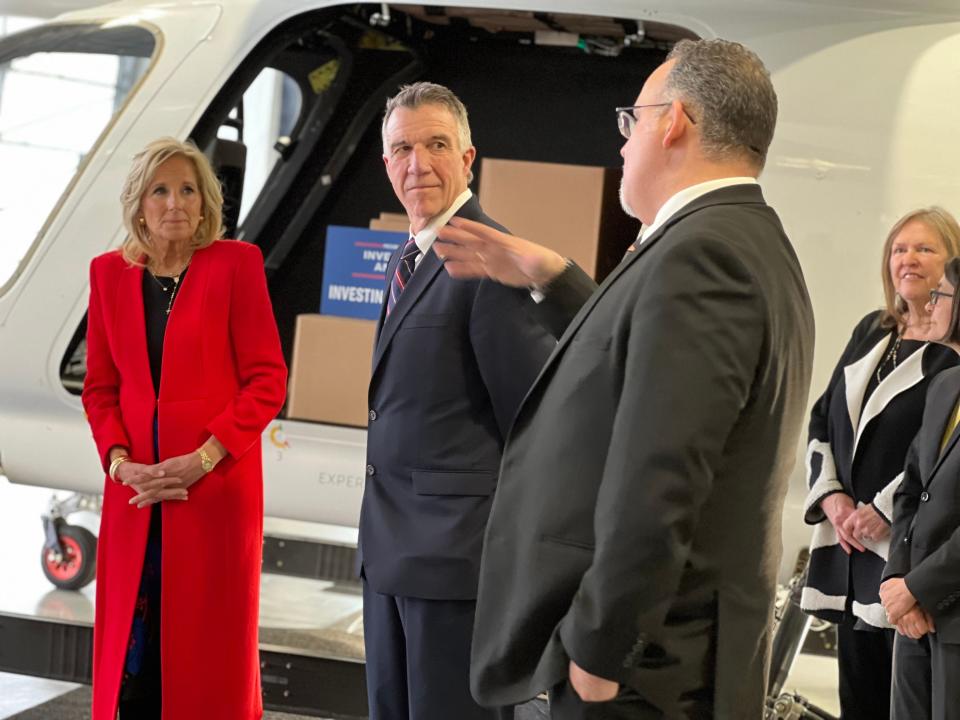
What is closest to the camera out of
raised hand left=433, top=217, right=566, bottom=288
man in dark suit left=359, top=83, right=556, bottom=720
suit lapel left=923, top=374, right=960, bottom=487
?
raised hand left=433, top=217, right=566, bottom=288

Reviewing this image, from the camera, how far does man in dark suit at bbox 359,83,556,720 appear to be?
237 cm

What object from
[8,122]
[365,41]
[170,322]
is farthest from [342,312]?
[8,122]

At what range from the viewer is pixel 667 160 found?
173 cm

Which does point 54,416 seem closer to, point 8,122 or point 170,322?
point 170,322

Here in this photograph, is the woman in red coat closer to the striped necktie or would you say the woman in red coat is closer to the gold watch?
the gold watch

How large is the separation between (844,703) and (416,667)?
1365 mm

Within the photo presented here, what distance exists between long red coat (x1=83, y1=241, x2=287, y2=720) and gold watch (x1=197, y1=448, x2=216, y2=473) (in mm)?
33

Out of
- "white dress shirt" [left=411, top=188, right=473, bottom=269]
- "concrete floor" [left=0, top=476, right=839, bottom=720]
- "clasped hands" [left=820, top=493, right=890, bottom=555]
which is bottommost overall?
"concrete floor" [left=0, top=476, right=839, bottom=720]

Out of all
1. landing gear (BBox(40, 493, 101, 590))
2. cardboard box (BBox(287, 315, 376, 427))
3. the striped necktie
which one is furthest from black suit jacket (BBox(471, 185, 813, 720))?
landing gear (BBox(40, 493, 101, 590))

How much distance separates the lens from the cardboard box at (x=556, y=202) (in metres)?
3.99

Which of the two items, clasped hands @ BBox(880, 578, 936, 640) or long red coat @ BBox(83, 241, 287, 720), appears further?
long red coat @ BBox(83, 241, 287, 720)

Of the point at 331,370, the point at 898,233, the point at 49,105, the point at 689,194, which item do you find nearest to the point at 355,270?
the point at 331,370

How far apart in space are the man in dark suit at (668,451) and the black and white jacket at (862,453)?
1.45m

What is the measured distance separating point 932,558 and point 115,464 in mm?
1935
